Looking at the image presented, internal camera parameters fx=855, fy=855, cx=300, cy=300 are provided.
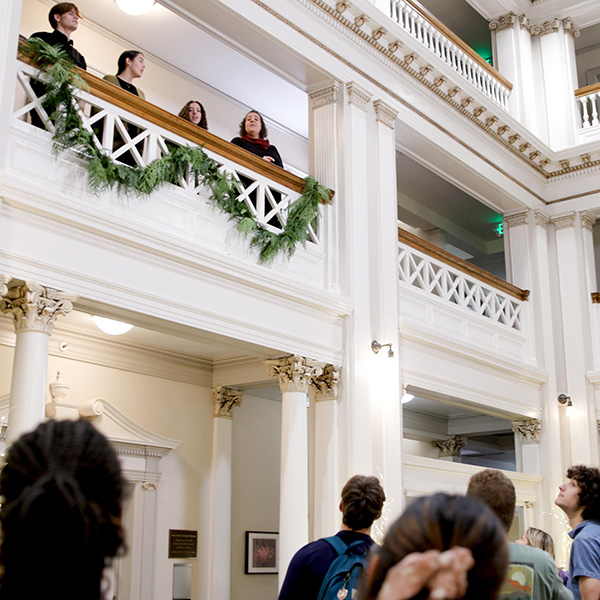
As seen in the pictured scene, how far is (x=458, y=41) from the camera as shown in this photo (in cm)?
1341

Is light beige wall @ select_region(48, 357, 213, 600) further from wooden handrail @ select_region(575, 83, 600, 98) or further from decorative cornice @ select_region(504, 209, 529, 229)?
wooden handrail @ select_region(575, 83, 600, 98)


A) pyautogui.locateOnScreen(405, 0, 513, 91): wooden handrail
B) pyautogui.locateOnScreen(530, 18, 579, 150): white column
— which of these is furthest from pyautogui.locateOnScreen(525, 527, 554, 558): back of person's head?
pyautogui.locateOnScreen(530, 18, 579, 150): white column

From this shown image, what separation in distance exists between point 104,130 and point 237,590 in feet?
22.0

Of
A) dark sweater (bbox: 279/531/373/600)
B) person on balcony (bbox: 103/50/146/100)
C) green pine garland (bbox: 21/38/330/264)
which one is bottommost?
dark sweater (bbox: 279/531/373/600)

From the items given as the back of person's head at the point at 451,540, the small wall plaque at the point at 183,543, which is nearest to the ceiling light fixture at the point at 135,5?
the small wall plaque at the point at 183,543

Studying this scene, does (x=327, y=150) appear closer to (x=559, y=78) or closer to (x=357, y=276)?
(x=357, y=276)

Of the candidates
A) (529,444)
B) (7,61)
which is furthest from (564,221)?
(7,61)

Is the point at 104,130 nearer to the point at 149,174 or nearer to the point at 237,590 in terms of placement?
the point at 149,174

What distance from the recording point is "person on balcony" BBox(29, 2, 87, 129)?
7.34 m

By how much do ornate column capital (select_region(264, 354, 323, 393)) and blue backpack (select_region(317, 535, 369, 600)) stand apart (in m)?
5.36

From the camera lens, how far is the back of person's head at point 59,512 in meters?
1.46

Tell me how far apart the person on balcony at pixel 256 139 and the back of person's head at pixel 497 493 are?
22.7ft

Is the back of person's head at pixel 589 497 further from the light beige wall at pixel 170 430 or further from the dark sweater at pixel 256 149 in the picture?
the light beige wall at pixel 170 430

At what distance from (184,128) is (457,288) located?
592 centimetres
